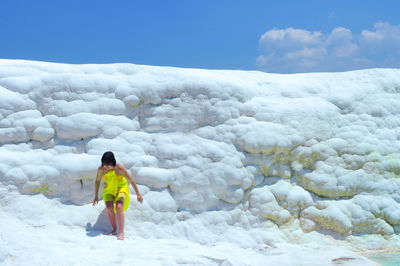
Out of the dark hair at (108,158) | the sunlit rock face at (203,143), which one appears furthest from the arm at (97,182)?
the sunlit rock face at (203,143)

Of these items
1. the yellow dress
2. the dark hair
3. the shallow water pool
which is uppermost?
the dark hair

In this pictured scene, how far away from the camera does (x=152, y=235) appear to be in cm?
534

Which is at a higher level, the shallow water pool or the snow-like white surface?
the snow-like white surface

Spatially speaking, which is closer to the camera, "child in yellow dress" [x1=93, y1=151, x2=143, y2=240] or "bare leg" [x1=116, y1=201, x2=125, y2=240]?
"bare leg" [x1=116, y1=201, x2=125, y2=240]

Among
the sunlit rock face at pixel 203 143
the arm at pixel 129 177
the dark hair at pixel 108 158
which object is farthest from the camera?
the sunlit rock face at pixel 203 143

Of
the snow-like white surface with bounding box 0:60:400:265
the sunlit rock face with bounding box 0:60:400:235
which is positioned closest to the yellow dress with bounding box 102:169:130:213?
the snow-like white surface with bounding box 0:60:400:265

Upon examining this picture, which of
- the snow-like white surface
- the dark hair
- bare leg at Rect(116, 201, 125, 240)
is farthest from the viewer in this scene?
the snow-like white surface

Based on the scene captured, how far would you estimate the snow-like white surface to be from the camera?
535 cm

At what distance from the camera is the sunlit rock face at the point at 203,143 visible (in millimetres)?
5625

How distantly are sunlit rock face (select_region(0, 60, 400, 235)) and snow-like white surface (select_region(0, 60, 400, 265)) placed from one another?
0.6 inches

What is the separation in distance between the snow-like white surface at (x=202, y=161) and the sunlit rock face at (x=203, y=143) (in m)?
0.02

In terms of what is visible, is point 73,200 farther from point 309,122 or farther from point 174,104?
point 309,122

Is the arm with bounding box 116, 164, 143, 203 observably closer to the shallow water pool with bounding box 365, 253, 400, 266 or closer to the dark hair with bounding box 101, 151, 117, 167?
the dark hair with bounding box 101, 151, 117, 167

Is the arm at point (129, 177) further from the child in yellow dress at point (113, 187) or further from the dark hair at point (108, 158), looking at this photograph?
the dark hair at point (108, 158)
